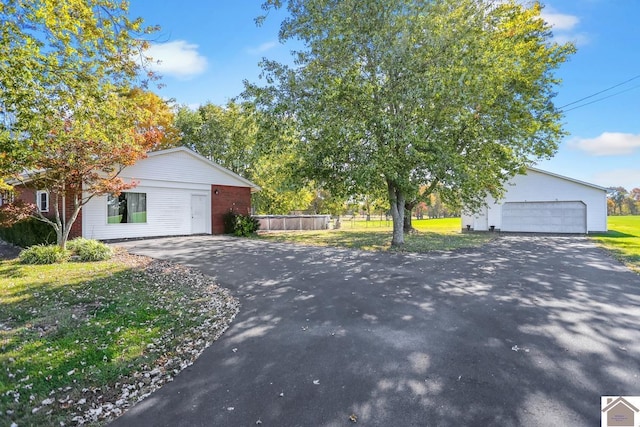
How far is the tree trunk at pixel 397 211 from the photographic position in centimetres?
1281

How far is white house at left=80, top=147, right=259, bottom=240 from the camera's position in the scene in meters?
13.7

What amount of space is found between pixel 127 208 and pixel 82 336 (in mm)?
11588

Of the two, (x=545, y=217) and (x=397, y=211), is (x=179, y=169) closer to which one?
(x=397, y=211)

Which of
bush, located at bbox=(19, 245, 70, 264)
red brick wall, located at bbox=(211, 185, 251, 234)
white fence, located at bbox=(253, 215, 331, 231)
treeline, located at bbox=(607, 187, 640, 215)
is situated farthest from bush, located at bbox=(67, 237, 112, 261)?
treeline, located at bbox=(607, 187, 640, 215)

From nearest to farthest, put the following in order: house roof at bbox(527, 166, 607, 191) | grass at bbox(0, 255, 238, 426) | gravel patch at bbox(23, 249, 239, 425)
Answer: gravel patch at bbox(23, 249, 239, 425) → grass at bbox(0, 255, 238, 426) → house roof at bbox(527, 166, 607, 191)

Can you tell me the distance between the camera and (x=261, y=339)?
13.5ft

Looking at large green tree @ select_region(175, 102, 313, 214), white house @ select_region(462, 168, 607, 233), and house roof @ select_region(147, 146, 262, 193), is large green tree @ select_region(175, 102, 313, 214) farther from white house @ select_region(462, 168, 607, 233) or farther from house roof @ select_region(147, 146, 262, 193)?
white house @ select_region(462, 168, 607, 233)

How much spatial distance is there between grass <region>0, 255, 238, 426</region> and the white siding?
6.63 meters

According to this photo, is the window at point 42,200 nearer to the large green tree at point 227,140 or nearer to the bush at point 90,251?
the bush at point 90,251

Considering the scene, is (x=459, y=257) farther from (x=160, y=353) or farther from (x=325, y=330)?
(x=160, y=353)

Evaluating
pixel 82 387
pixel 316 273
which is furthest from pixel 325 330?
pixel 316 273

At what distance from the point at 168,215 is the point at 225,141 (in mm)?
13114
